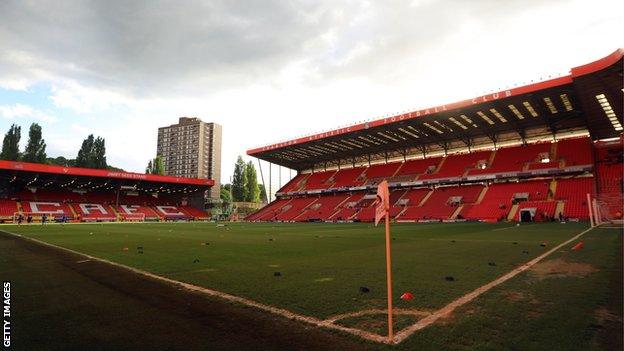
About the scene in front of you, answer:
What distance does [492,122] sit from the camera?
4134 centimetres

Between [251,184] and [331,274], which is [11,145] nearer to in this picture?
[251,184]

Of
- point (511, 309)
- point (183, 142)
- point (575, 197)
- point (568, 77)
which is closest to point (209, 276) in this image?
point (511, 309)

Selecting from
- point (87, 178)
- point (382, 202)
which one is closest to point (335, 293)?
point (382, 202)

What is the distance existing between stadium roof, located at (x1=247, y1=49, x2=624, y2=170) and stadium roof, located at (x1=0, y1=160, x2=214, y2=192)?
18.0m

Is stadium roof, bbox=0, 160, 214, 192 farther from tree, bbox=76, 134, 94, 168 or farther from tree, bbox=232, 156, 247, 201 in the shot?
tree, bbox=232, 156, 247, 201

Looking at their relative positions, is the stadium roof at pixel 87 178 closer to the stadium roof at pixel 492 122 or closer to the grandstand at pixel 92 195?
the grandstand at pixel 92 195

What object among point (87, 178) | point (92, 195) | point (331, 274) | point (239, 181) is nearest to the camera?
point (331, 274)

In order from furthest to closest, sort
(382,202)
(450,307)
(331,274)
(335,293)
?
(331,274) → (335,293) → (450,307) → (382,202)

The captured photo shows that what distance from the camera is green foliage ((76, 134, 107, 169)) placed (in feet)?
262

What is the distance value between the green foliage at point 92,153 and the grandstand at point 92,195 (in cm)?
1971

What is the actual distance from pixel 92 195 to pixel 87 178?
8.69 meters

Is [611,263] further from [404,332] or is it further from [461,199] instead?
[461,199]

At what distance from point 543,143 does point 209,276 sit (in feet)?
157

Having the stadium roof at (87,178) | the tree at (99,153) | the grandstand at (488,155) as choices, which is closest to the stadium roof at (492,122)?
the grandstand at (488,155)
